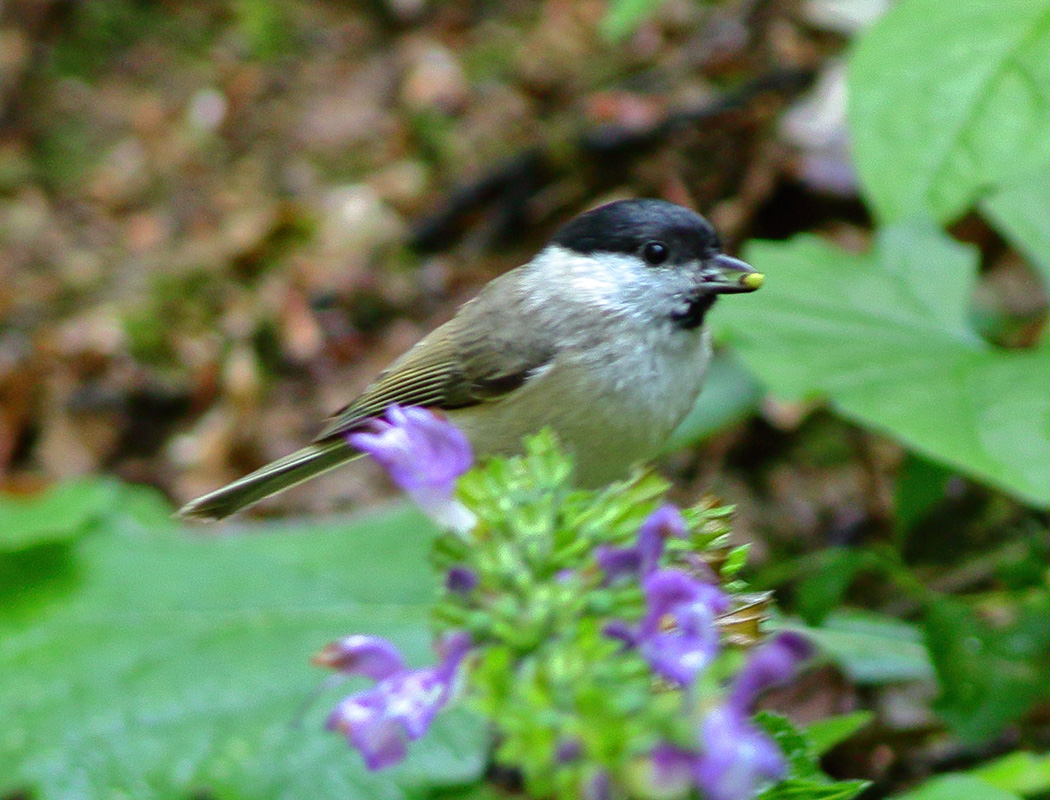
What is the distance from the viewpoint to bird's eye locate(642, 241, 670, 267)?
2.18 metres

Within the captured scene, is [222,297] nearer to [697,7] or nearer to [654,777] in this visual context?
[697,7]

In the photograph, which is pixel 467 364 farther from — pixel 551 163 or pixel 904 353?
pixel 551 163

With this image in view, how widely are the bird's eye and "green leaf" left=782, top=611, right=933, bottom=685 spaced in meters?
0.83

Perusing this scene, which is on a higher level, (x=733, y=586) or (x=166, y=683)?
(x=733, y=586)

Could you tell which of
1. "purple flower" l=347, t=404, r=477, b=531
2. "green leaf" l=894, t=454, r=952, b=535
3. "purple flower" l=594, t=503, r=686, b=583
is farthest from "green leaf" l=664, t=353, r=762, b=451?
"purple flower" l=594, t=503, r=686, b=583

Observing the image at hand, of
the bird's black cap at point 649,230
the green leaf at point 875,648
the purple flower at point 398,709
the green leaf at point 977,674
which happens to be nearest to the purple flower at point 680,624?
the purple flower at point 398,709

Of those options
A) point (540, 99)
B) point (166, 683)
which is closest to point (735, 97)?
point (540, 99)

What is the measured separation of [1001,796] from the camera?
1.45 meters

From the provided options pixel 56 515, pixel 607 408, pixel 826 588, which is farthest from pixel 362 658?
pixel 56 515

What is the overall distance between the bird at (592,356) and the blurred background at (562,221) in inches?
12.9

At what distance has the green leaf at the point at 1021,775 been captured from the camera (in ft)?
5.74

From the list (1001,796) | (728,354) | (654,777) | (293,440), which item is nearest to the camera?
(654,777)

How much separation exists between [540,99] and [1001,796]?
4878 mm

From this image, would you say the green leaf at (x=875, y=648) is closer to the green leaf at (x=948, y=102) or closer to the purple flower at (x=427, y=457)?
the green leaf at (x=948, y=102)
